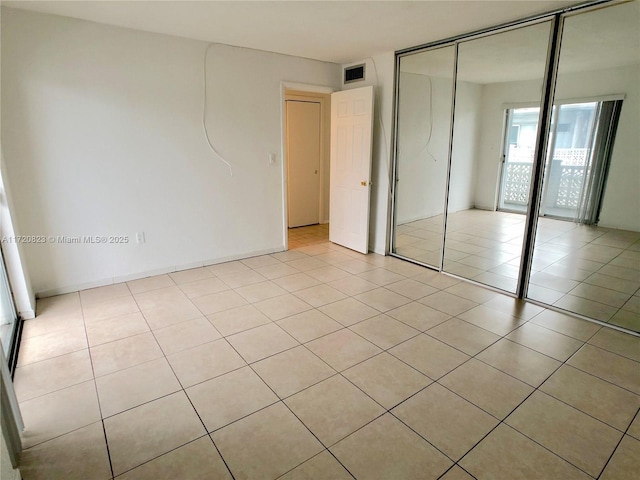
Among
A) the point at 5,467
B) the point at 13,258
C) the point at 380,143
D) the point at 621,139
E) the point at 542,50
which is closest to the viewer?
the point at 5,467

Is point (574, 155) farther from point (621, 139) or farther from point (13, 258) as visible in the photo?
point (13, 258)

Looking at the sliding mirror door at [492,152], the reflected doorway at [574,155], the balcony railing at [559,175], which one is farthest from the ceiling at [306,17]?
the balcony railing at [559,175]

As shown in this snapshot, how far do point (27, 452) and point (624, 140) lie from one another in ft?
23.4

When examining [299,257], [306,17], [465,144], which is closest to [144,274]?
[299,257]

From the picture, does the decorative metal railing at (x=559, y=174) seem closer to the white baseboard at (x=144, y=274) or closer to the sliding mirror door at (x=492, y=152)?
the sliding mirror door at (x=492, y=152)

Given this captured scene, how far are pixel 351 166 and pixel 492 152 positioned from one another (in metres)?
3.72

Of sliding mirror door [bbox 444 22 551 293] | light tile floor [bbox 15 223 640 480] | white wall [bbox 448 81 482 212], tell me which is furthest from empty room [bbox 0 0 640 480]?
white wall [bbox 448 81 482 212]

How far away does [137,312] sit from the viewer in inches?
124

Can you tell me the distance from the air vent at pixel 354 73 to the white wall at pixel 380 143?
0.18ft

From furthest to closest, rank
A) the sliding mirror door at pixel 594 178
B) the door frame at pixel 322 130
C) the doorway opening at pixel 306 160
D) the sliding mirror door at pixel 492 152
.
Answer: the doorway opening at pixel 306 160 < the sliding mirror door at pixel 492 152 < the door frame at pixel 322 130 < the sliding mirror door at pixel 594 178

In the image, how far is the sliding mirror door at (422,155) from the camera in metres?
5.17

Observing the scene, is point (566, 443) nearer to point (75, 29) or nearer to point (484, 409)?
point (484, 409)

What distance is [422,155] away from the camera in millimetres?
6105

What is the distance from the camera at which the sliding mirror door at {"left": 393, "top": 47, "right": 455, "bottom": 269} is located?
5.17 meters
